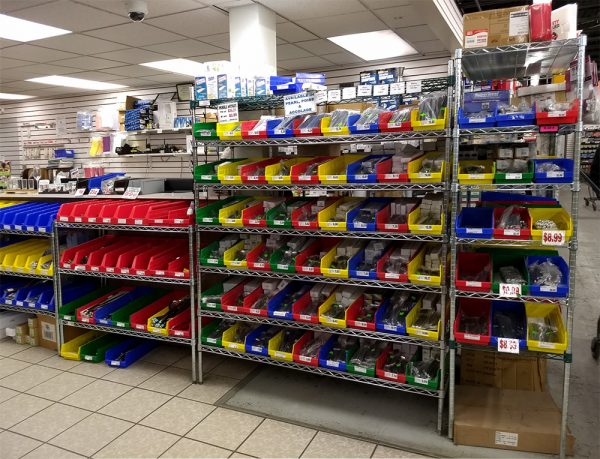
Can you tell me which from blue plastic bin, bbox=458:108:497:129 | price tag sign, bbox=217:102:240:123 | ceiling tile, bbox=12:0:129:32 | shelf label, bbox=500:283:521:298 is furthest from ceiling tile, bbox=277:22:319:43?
shelf label, bbox=500:283:521:298

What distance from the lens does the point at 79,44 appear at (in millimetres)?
5840

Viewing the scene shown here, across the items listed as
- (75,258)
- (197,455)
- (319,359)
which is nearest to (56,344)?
(75,258)

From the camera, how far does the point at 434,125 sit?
2893 mm

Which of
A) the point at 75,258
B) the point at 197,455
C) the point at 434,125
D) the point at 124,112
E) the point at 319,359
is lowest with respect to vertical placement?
the point at 197,455

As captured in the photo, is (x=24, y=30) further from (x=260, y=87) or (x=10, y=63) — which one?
(x=260, y=87)

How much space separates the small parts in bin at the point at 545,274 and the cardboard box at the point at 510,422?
2.75 ft

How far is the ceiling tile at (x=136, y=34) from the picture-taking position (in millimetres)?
5164

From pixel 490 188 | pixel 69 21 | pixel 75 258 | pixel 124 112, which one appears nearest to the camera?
pixel 490 188

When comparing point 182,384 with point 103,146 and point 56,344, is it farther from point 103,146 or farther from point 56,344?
point 103,146

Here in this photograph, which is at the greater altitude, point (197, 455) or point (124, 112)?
point (124, 112)

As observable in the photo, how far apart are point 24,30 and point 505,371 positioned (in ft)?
19.6

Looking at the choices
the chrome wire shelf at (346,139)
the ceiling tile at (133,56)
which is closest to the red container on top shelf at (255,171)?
the chrome wire shelf at (346,139)

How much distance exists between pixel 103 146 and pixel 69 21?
4.49 m

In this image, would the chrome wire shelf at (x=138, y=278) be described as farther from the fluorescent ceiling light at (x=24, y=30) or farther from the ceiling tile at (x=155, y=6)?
the fluorescent ceiling light at (x=24, y=30)
